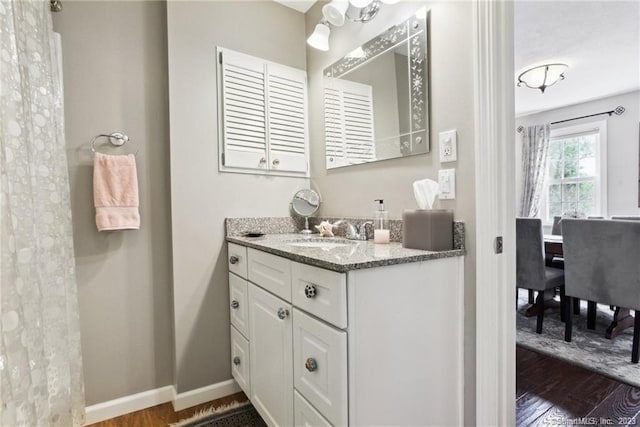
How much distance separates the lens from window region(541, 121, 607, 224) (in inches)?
169

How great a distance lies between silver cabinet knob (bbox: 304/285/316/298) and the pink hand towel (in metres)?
1.08

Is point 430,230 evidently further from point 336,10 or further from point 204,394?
point 204,394

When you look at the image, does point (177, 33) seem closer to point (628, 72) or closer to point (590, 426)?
point (590, 426)

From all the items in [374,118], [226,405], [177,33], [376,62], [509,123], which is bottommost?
[226,405]

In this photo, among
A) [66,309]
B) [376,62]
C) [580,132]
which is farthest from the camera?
[580,132]

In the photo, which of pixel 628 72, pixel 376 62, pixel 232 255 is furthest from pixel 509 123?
pixel 628 72

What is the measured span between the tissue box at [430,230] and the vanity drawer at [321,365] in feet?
1.56

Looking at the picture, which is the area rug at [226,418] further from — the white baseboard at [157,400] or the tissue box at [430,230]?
the tissue box at [430,230]

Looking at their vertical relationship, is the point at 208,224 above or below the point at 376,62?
below

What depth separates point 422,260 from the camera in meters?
1.06

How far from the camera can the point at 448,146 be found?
124cm

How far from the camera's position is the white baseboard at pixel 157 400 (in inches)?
63.6

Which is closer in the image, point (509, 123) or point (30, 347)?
point (30, 347)

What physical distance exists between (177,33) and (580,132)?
17.2 ft
